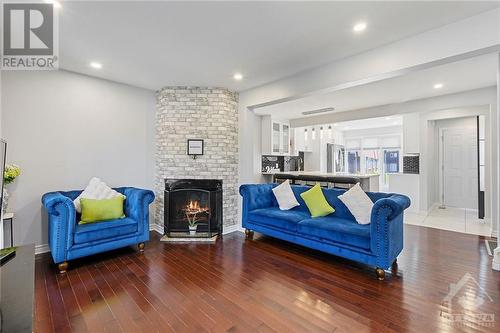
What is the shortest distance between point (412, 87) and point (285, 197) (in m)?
3.02

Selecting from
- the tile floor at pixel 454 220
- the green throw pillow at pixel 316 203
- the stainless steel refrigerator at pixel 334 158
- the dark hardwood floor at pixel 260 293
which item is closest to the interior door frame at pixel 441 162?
the tile floor at pixel 454 220

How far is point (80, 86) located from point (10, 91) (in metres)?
0.81

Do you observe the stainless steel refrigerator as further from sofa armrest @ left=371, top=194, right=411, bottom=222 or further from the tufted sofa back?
sofa armrest @ left=371, top=194, right=411, bottom=222

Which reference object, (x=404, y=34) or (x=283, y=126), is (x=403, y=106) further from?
(x=404, y=34)

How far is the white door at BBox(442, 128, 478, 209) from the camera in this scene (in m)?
5.92

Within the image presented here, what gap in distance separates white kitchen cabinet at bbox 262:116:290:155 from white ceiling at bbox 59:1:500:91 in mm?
2142

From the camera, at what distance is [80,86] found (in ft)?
12.4

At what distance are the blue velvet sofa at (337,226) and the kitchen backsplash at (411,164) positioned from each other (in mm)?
3506

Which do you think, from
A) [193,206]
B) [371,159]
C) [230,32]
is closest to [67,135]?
[193,206]

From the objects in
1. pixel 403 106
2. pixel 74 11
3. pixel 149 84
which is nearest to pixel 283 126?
pixel 403 106

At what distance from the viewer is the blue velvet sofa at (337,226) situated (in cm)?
264

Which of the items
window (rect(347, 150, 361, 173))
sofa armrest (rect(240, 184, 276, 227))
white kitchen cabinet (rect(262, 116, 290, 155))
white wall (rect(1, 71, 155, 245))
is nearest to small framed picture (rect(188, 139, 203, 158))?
white wall (rect(1, 71, 155, 245))

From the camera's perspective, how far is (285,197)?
4.11m

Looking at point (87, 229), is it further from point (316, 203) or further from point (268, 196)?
point (316, 203)
